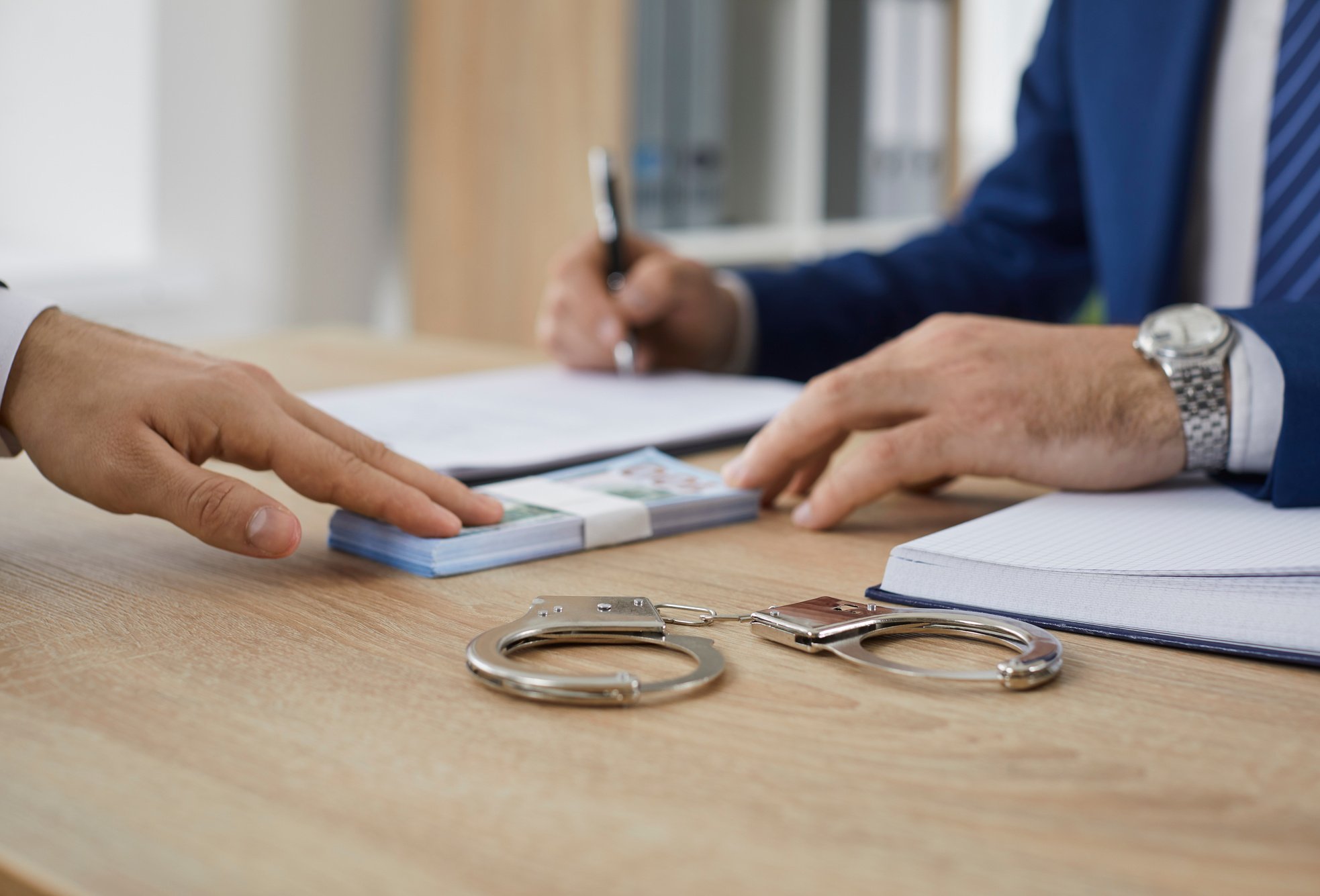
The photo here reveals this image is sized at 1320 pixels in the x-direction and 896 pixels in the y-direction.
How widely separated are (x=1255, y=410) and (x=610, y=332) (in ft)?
2.19

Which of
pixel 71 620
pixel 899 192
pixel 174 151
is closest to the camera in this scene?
pixel 71 620

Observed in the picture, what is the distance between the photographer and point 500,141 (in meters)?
2.55

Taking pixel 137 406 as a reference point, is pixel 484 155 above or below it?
above

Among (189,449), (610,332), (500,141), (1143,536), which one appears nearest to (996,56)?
(500,141)

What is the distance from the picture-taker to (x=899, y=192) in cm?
340

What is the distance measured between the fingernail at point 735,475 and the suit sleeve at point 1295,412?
31 cm

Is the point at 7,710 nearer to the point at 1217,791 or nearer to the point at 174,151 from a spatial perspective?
the point at 1217,791

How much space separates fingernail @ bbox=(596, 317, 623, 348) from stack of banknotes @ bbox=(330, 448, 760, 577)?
16.5 inches

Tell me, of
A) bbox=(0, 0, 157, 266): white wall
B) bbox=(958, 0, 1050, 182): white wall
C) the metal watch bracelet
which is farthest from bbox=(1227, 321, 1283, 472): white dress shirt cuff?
bbox=(958, 0, 1050, 182): white wall

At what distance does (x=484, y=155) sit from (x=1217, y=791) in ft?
7.70

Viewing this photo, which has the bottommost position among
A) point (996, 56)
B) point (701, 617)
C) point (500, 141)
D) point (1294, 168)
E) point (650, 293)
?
point (701, 617)

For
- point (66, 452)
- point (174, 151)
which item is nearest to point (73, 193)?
point (174, 151)

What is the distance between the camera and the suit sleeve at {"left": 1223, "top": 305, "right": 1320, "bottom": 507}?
2.33 feet

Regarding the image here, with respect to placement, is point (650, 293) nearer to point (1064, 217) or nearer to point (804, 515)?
point (804, 515)
